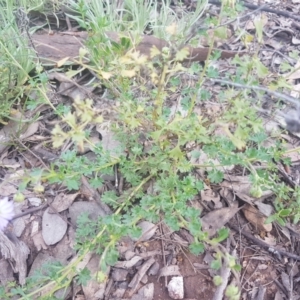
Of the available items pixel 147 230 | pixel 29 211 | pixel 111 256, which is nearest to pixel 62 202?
pixel 29 211

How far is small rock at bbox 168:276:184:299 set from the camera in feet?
4.97

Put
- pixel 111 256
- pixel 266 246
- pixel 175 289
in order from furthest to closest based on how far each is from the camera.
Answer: pixel 266 246
pixel 175 289
pixel 111 256

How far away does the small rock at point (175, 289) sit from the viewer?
4.97 ft

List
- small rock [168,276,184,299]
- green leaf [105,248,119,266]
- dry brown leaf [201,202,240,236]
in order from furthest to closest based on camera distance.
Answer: dry brown leaf [201,202,240,236], small rock [168,276,184,299], green leaf [105,248,119,266]

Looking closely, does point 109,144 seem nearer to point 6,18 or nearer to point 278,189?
point 278,189

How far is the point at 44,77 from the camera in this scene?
1.45 m

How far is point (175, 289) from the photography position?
4.99ft

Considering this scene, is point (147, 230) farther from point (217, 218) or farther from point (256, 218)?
point (256, 218)

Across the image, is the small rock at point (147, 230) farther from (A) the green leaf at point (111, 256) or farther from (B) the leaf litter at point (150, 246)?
(A) the green leaf at point (111, 256)

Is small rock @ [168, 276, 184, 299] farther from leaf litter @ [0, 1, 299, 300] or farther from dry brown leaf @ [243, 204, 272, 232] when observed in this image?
dry brown leaf @ [243, 204, 272, 232]

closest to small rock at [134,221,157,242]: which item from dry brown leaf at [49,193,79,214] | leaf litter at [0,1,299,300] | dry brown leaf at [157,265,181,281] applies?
leaf litter at [0,1,299,300]

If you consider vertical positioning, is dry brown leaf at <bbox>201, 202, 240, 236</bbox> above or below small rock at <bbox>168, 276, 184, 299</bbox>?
above

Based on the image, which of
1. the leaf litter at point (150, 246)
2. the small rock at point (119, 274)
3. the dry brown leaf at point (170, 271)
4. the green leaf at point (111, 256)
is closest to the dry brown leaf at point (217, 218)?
the leaf litter at point (150, 246)

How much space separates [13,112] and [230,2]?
3.37ft
